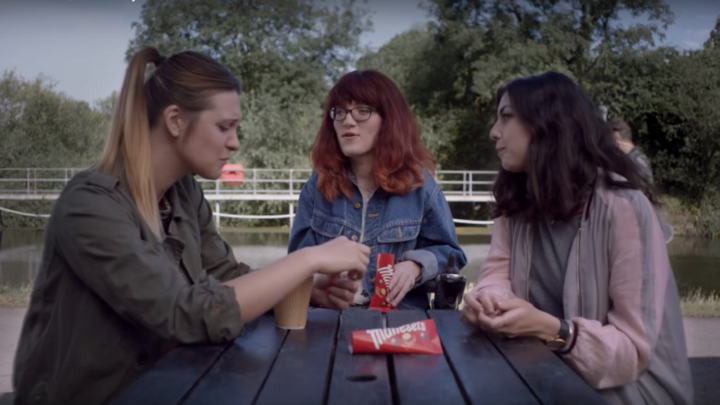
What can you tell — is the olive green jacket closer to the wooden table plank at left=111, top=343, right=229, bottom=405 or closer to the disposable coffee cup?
the wooden table plank at left=111, top=343, right=229, bottom=405

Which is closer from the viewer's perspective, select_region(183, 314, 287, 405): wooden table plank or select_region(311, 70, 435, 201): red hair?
select_region(183, 314, 287, 405): wooden table plank

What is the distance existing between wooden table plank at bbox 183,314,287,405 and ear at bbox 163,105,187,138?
0.47m

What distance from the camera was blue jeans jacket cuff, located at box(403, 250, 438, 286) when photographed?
2.48m

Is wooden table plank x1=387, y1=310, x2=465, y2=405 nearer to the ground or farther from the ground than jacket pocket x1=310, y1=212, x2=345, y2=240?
nearer to the ground

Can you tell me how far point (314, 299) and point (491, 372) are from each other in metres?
0.74

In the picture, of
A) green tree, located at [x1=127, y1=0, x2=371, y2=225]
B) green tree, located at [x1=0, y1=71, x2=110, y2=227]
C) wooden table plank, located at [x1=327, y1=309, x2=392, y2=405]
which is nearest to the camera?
wooden table plank, located at [x1=327, y1=309, x2=392, y2=405]

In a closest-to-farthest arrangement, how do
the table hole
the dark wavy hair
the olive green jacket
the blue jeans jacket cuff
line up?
the table hole, the olive green jacket, the dark wavy hair, the blue jeans jacket cuff

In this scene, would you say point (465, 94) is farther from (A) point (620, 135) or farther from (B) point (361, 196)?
(B) point (361, 196)

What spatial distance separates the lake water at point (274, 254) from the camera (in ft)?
32.9

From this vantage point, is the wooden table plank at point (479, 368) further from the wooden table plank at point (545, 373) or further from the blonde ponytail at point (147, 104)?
the blonde ponytail at point (147, 104)

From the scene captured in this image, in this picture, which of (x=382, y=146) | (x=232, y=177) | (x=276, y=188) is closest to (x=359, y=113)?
(x=382, y=146)

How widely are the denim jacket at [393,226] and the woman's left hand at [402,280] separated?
6 cm

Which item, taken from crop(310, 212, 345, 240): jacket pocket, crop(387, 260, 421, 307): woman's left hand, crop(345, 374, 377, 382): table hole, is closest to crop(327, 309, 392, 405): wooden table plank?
crop(345, 374, 377, 382): table hole

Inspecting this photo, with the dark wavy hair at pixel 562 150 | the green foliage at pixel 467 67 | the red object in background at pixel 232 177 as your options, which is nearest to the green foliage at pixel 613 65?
the green foliage at pixel 467 67
